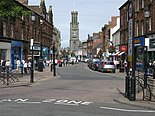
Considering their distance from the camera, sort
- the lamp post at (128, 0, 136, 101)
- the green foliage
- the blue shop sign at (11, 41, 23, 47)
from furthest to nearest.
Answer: the blue shop sign at (11, 41, 23, 47) → the green foliage → the lamp post at (128, 0, 136, 101)

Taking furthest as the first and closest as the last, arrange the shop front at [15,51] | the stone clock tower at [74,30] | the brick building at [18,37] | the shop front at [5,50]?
the stone clock tower at [74,30] < the shop front at [15,51] < the brick building at [18,37] < the shop front at [5,50]

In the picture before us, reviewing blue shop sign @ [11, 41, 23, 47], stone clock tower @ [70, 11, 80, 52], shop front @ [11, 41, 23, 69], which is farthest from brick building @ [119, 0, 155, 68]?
stone clock tower @ [70, 11, 80, 52]

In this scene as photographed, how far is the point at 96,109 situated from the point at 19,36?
38753 mm

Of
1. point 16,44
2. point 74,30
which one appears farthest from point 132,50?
point 74,30

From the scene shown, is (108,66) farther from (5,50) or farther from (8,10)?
(8,10)

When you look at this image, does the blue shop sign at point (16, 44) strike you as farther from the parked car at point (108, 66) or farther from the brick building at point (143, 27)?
the brick building at point (143, 27)

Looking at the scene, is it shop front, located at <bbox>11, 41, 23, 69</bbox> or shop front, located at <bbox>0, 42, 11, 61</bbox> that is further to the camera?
shop front, located at <bbox>11, 41, 23, 69</bbox>

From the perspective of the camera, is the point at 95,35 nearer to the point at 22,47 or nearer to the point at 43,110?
the point at 22,47

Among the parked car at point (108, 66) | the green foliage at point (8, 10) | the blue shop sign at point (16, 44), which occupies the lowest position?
the parked car at point (108, 66)

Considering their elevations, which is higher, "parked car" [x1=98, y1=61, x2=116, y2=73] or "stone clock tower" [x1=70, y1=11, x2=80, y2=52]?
"stone clock tower" [x1=70, y1=11, x2=80, y2=52]

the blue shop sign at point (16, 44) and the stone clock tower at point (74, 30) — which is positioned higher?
the stone clock tower at point (74, 30)

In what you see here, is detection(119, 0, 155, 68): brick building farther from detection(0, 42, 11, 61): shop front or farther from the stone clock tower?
the stone clock tower

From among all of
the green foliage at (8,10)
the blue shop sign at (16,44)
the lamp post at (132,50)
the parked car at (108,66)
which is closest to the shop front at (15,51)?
the blue shop sign at (16,44)

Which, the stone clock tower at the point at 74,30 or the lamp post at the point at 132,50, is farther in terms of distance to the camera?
the stone clock tower at the point at 74,30
